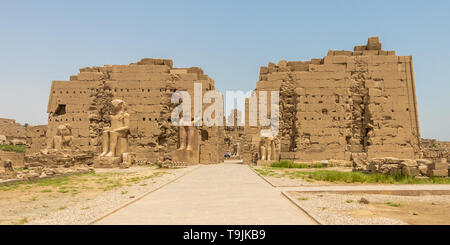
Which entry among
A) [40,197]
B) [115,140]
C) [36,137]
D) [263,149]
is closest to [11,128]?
[36,137]

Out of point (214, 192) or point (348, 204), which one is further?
point (214, 192)

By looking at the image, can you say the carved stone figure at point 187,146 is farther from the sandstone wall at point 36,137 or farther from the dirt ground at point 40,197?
the sandstone wall at point 36,137

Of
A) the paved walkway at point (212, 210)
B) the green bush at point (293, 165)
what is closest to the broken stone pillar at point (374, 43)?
the green bush at point (293, 165)

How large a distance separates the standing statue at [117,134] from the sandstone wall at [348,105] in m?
9.40

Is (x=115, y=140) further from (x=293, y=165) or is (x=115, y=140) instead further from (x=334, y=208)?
(x=334, y=208)

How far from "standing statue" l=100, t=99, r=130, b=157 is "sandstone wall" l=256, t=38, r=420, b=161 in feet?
Answer: 30.8

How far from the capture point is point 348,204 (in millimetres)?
6156

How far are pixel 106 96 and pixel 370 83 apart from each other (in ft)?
59.2

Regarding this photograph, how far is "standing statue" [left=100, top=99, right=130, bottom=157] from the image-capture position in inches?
687

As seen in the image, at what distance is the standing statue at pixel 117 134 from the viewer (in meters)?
17.4

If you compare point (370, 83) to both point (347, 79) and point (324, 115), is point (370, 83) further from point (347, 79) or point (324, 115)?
point (324, 115)

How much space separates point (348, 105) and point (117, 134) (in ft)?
48.0

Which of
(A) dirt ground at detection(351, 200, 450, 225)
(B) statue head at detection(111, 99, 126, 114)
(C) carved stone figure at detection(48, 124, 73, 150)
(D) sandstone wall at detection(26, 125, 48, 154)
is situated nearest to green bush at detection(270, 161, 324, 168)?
(B) statue head at detection(111, 99, 126, 114)
